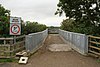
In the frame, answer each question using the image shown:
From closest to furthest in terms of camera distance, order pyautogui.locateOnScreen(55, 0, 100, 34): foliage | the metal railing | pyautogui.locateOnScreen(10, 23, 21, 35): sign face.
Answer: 1. the metal railing
2. pyautogui.locateOnScreen(10, 23, 21, 35): sign face
3. pyautogui.locateOnScreen(55, 0, 100, 34): foliage

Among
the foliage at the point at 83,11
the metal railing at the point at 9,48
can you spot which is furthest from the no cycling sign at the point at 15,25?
the foliage at the point at 83,11

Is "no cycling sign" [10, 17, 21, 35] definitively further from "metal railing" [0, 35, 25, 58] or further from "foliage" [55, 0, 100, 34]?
"foliage" [55, 0, 100, 34]

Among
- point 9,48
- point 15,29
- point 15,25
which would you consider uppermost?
point 15,25

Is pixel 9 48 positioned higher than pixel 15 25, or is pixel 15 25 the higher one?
pixel 15 25

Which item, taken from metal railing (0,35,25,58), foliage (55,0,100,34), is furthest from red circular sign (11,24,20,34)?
foliage (55,0,100,34)

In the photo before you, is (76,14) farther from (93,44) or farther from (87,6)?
(93,44)

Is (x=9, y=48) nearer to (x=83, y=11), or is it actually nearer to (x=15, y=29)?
(x=15, y=29)

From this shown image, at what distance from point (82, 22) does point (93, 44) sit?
23.5 feet

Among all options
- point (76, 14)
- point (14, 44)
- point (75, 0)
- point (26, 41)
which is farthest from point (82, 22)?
point (14, 44)

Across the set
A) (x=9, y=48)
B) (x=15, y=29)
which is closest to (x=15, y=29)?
(x=15, y=29)

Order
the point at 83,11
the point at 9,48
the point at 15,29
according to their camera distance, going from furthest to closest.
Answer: the point at 83,11 < the point at 15,29 < the point at 9,48

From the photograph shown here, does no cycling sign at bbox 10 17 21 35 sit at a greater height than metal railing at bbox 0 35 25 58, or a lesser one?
greater

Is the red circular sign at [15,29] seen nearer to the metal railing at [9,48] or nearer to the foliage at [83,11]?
the metal railing at [9,48]

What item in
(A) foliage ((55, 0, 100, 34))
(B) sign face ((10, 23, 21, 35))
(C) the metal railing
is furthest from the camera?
(A) foliage ((55, 0, 100, 34))
